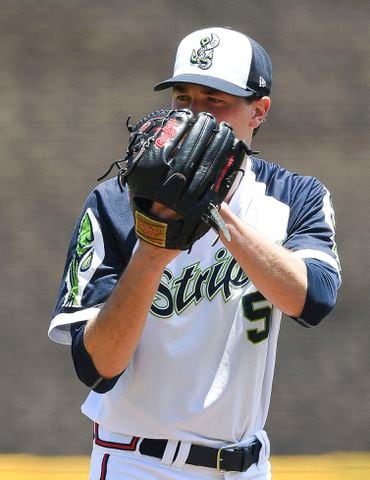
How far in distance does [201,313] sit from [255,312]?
128 mm

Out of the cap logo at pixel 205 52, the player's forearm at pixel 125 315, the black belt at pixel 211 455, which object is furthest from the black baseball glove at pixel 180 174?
the black belt at pixel 211 455

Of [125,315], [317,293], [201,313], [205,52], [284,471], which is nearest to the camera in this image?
[125,315]

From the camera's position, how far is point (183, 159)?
1908 mm

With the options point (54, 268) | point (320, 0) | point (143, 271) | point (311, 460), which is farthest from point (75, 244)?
point (320, 0)

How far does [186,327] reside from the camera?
227 cm

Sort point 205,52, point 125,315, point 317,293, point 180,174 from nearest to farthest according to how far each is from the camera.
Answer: point 180,174 < point 125,315 < point 317,293 < point 205,52

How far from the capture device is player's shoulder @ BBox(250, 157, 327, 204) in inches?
95.1

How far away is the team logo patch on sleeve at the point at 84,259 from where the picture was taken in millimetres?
2273

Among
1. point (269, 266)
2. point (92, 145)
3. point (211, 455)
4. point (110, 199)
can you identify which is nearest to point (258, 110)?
point (110, 199)

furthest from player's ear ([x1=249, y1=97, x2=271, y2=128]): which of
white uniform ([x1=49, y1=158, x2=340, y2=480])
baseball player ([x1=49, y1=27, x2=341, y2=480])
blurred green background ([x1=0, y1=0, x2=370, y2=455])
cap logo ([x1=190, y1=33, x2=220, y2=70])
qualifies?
blurred green background ([x1=0, y1=0, x2=370, y2=455])

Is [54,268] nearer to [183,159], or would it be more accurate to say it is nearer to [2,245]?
[2,245]

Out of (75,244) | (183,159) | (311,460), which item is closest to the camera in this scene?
(183,159)

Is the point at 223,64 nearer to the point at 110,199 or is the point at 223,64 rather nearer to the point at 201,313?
the point at 110,199

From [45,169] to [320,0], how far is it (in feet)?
5.69
